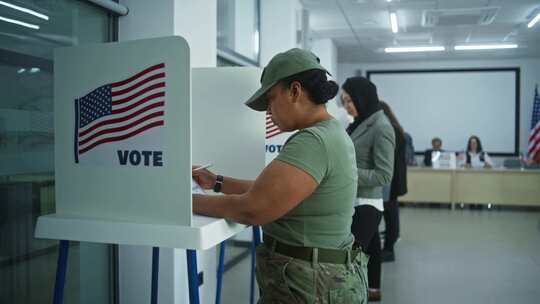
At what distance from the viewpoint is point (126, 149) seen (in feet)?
4.64

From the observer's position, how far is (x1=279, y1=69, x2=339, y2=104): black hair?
1.29 m

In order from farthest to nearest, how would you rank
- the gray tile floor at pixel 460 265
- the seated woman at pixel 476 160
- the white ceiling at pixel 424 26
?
1. the seated woman at pixel 476 160
2. the white ceiling at pixel 424 26
3. the gray tile floor at pixel 460 265

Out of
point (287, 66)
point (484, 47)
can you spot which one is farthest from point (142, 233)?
point (484, 47)

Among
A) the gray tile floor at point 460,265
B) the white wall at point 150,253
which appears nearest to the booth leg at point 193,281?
the white wall at point 150,253

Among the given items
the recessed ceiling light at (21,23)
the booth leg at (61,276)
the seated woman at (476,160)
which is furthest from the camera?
the seated woman at (476,160)

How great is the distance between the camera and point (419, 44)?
29.9 feet

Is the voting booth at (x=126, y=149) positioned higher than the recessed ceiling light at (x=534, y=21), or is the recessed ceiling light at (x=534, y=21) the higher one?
the recessed ceiling light at (x=534, y=21)

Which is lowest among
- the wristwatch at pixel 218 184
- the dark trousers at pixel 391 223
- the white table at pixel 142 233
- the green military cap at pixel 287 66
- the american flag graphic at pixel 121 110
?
the dark trousers at pixel 391 223

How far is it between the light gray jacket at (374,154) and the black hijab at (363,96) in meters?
0.04

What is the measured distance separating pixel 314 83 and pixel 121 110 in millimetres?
539

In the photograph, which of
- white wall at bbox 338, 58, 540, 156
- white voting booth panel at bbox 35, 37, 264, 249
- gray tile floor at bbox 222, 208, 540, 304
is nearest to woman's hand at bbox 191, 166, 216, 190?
white voting booth panel at bbox 35, 37, 264, 249

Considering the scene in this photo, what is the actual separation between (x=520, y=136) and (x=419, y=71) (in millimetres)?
2419

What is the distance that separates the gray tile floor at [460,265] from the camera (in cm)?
363

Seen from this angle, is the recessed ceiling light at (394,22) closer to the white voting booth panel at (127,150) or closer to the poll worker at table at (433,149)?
the poll worker at table at (433,149)
